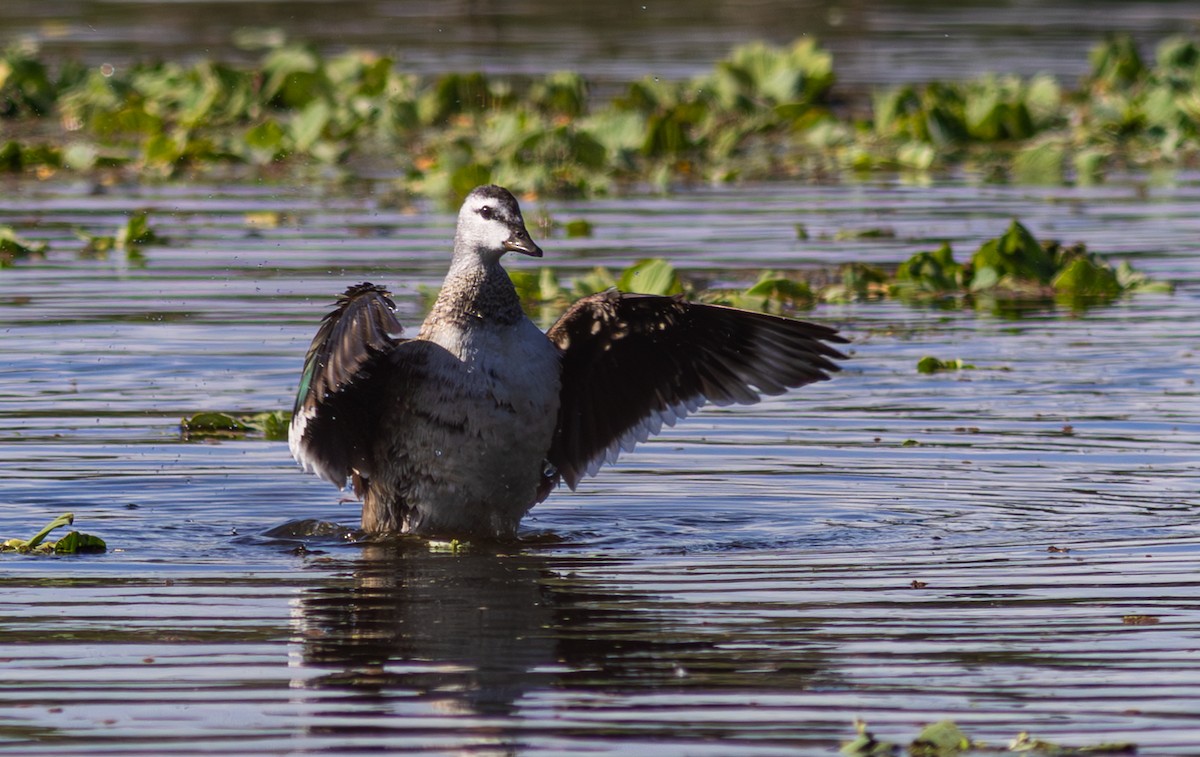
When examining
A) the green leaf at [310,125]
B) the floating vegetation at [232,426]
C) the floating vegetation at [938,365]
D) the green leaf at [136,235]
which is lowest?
the floating vegetation at [232,426]

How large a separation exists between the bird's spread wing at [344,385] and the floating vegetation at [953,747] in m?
2.82

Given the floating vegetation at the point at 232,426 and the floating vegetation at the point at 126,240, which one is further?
the floating vegetation at the point at 126,240

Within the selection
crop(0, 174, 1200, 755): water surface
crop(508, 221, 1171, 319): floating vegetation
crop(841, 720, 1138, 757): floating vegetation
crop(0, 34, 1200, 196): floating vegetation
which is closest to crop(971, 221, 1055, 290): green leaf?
crop(508, 221, 1171, 319): floating vegetation

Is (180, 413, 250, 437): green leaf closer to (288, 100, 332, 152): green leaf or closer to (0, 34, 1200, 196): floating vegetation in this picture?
(0, 34, 1200, 196): floating vegetation

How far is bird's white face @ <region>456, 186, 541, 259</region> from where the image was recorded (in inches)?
305

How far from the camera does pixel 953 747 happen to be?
4.86 meters

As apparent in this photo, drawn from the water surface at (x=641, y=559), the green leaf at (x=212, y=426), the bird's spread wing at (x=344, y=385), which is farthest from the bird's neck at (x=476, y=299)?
the green leaf at (x=212, y=426)

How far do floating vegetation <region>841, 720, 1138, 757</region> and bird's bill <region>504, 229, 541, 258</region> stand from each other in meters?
3.11

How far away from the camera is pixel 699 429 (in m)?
9.69

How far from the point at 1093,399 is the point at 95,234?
24.6 ft

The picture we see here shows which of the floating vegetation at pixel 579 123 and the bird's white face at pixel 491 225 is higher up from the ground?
the floating vegetation at pixel 579 123

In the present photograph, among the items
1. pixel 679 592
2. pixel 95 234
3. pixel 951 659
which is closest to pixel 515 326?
pixel 679 592

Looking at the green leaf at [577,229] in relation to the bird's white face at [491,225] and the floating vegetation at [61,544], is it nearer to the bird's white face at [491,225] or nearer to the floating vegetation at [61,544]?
the bird's white face at [491,225]

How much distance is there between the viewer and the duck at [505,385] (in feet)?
25.2
